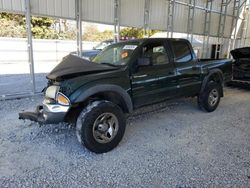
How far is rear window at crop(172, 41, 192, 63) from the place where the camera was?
454 cm

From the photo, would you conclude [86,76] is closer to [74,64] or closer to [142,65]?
[74,64]

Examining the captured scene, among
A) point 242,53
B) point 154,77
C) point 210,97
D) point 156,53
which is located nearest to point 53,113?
point 154,77

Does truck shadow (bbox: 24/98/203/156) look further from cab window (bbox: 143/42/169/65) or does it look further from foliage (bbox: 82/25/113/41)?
foliage (bbox: 82/25/113/41)

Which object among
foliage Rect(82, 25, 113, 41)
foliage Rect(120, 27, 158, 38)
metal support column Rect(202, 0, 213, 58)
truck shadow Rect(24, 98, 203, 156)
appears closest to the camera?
truck shadow Rect(24, 98, 203, 156)

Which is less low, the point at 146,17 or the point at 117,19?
the point at 146,17

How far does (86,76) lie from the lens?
10.5 feet

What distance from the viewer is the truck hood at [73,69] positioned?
10.5 feet

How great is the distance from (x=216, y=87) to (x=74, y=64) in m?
3.49

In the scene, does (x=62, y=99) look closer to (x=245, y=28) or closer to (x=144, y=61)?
(x=144, y=61)

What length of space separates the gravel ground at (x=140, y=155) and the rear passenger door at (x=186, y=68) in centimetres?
61

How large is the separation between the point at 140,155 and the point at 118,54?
187cm

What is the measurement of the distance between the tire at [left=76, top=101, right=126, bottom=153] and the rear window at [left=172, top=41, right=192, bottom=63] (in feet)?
6.25

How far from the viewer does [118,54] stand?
162 inches

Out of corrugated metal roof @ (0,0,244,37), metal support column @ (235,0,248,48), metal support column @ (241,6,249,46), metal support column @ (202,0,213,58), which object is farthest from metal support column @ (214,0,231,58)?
metal support column @ (241,6,249,46)
